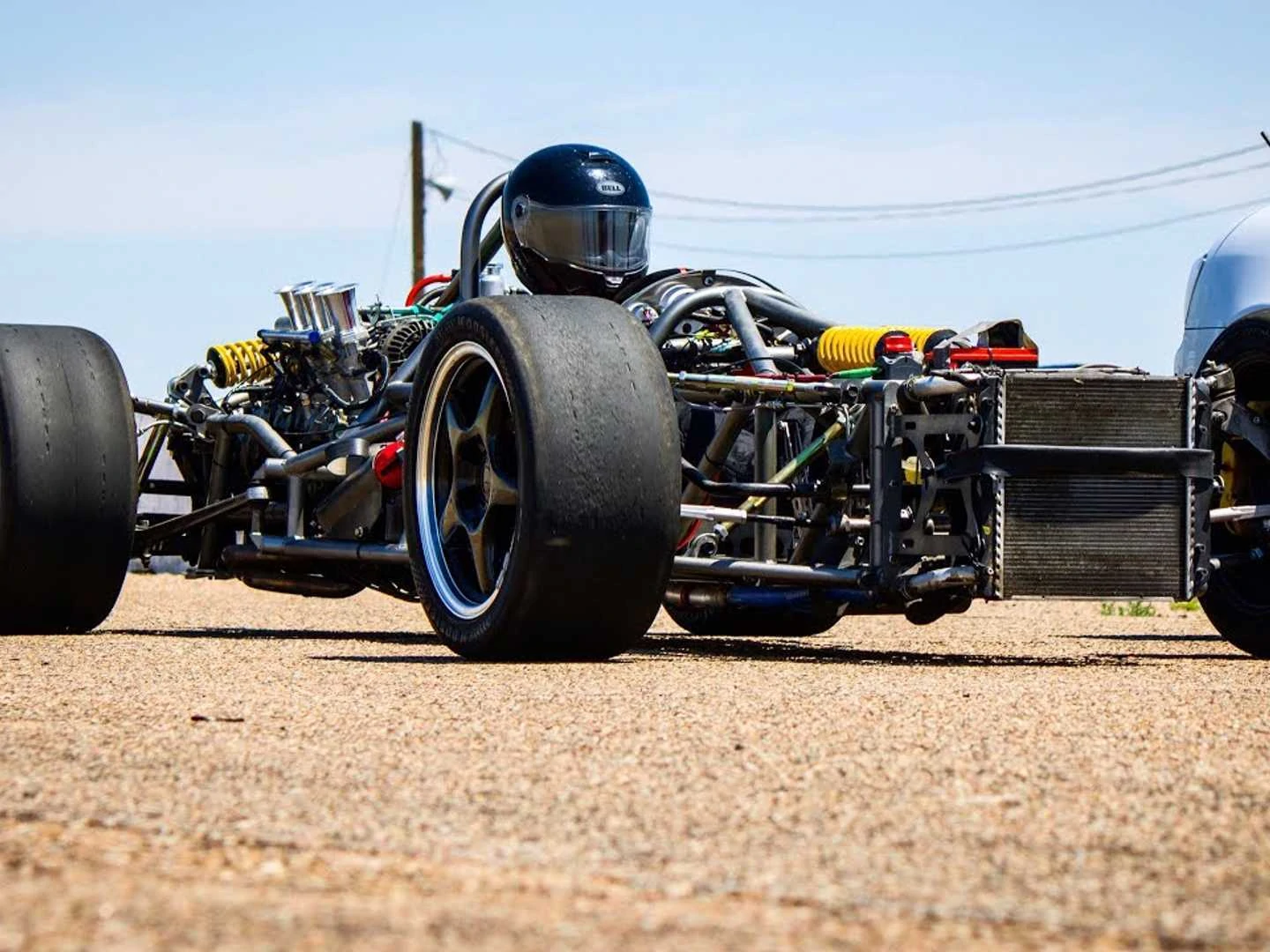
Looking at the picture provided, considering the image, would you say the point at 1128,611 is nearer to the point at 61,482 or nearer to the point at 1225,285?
the point at 1225,285

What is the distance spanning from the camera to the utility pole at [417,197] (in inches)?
1478

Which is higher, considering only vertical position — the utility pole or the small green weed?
the utility pole

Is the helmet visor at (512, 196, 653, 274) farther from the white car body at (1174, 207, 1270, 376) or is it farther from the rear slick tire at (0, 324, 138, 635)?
the white car body at (1174, 207, 1270, 376)

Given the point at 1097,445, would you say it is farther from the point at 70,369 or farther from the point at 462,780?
the point at 70,369

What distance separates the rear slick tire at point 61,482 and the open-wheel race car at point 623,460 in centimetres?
1

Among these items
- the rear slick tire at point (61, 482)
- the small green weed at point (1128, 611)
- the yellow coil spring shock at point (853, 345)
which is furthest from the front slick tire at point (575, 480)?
the small green weed at point (1128, 611)

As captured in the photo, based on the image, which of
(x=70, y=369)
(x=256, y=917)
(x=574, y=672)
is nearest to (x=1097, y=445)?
(x=574, y=672)

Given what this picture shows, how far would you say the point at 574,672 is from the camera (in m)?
7.37

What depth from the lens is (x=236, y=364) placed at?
11625 millimetres

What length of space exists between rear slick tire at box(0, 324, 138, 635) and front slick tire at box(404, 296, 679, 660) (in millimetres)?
2264

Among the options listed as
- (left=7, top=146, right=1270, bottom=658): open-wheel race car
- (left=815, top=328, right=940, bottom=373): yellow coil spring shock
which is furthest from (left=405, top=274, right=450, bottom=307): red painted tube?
(left=815, top=328, right=940, bottom=373): yellow coil spring shock

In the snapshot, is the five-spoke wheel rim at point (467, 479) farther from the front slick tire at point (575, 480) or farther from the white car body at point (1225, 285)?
the white car body at point (1225, 285)

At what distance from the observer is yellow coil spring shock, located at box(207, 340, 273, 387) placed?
1162 centimetres

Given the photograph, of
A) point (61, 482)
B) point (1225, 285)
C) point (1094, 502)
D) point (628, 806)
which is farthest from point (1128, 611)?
point (628, 806)
